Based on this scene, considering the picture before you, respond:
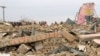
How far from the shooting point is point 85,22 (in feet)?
60.5

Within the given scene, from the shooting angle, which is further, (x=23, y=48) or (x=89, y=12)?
(x=89, y=12)

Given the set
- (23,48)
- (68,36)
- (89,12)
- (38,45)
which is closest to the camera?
(23,48)

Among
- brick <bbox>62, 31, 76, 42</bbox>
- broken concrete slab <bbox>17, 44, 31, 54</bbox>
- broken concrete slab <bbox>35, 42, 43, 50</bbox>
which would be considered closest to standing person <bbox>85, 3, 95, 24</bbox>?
brick <bbox>62, 31, 76, 42</bbox>

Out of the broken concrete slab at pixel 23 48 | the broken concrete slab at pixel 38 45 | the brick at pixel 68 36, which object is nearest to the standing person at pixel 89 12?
the brick at pixel 68 36

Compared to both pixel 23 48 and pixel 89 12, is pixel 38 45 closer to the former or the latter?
pixel 23 48

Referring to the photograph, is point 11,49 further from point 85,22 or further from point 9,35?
point 85,22

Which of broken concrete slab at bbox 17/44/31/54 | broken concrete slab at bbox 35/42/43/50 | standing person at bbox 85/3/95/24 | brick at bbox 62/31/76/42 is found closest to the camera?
broken concrete slab at bbox 17/44/31/54

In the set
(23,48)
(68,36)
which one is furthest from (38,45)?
(68,36)

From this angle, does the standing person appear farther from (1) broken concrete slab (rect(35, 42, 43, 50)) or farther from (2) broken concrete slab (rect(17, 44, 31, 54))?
(2) broken concrete slab (rect(17, 44, 31, 54))

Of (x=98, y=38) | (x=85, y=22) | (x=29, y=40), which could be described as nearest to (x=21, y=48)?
(x=29, y=40)

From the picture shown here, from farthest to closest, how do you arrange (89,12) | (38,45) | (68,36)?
(89,12) → (68,36) → (38,45)

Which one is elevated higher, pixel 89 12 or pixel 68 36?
pixel 89 12

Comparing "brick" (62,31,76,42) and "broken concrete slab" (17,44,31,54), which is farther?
"brick" (62,31,76,42)

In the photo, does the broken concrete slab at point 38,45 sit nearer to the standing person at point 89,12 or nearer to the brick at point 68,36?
the brick at point 68,36
